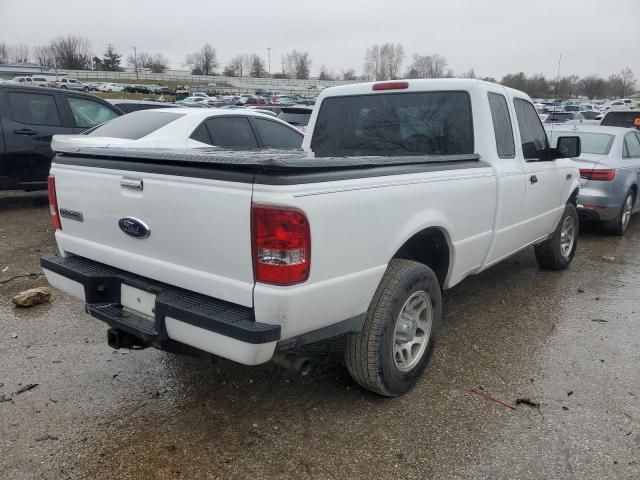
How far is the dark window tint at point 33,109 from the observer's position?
7676 millimetres

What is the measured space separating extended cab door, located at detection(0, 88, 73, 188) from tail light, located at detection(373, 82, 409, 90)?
18.2 feet

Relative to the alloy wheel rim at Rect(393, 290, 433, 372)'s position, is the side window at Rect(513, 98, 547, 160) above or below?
above

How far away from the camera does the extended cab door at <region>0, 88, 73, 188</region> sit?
24.6ft

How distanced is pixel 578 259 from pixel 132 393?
18.2 feet

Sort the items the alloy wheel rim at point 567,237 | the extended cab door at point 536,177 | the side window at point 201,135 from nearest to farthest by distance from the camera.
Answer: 1. the extended cab door at point 536,177
2. the alloy wheel rim at point 567,237
3. the side window at point 201,135

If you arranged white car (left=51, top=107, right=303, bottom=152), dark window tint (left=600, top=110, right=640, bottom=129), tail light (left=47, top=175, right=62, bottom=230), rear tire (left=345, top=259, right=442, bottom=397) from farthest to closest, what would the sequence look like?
dark window tint (left=600, top=110, right=640, bottom=129) < white car (left=51, top=107, right=303, bottom=152) < tail light (left=47, top=175, right=62, bottom=230) < rear tire (left=345, top=259, right=442, bottom=397)

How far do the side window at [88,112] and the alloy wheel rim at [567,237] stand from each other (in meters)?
7.14

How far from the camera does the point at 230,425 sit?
2932 millimetres

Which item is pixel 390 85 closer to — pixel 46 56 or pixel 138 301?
pixel 138 301

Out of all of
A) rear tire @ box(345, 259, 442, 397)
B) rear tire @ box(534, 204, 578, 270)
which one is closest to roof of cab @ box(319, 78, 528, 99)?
rear tire @ box(345, 259, 442, 397)

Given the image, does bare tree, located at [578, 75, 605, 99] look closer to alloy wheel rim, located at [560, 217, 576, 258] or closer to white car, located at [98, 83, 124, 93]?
white car, located at [98, 83, 124, 93]

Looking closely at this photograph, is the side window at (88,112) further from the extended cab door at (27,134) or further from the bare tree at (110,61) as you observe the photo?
the bare tree at (110,61)

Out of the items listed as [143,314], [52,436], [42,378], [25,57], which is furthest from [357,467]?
[25,57]

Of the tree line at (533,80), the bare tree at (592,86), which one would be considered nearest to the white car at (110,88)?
the tree line at (533,80)
